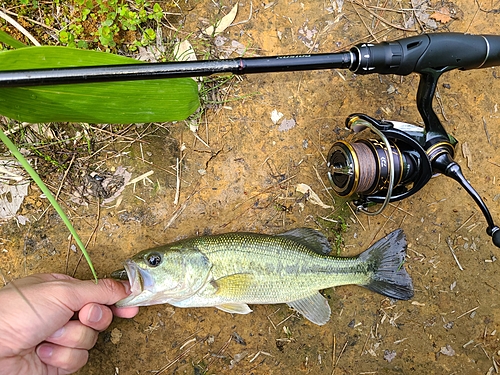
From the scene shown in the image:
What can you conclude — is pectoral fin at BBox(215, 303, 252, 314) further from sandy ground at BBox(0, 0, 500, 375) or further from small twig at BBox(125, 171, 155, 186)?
small twig at BBox(125, 171, 155, 186)

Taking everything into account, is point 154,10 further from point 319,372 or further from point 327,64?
point 319,372

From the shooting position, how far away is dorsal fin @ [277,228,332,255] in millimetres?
2947

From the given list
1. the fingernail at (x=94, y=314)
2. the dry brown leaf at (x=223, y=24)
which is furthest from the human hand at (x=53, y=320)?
the dry brown leaf at (x=223, y=24)

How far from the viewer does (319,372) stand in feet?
10.3

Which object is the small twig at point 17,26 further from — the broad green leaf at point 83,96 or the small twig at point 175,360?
the small twig at point 175,360

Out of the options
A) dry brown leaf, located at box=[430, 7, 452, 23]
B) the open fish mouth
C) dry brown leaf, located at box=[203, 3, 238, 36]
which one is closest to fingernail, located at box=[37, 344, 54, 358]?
the open fish mouth

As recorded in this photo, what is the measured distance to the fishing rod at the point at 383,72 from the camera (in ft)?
6.31

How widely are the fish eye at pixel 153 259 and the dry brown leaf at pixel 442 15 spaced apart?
8.77 ft

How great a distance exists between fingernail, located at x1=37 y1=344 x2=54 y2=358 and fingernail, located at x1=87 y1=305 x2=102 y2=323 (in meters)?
0.34

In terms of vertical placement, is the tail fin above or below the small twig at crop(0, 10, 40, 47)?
below

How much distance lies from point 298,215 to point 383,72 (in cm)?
123

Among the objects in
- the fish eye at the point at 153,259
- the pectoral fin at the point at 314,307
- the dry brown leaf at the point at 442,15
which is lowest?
the pectoral fin at the point at 314,307

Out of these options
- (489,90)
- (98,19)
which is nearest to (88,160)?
(98,19)

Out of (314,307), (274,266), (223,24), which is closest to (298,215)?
(274,266)
